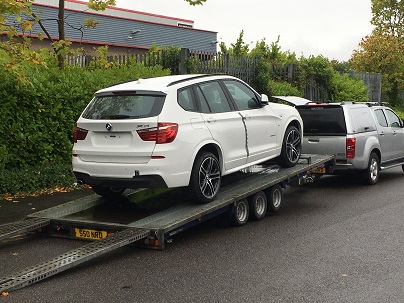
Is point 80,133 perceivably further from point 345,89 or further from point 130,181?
point 345,89

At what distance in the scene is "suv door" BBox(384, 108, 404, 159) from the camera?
13.5m

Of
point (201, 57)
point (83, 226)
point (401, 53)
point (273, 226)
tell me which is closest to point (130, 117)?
point (83, 226)

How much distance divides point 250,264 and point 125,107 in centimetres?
271

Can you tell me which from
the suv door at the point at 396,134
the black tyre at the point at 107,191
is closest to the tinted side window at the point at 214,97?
the black tyre at the point at 107,191

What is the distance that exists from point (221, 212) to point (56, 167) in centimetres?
460

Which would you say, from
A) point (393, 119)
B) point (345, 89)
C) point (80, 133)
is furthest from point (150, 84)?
point (345, 89)

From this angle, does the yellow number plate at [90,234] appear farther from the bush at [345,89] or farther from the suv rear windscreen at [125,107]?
the bush at [345,89]

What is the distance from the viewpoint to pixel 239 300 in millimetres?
5285

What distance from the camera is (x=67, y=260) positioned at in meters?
6.00

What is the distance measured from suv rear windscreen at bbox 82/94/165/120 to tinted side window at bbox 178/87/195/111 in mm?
335

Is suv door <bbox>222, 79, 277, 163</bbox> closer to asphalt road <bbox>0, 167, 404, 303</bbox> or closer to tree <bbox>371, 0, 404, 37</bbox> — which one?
asphalt road <bbox>0, 167, 404, 303</bbox>

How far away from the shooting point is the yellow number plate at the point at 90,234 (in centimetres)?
711

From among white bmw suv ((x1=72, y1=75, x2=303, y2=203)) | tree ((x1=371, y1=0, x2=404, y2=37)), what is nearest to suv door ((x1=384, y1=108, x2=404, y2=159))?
white bmw suv ((x1=72, y1=75, x2=303, y2=203))

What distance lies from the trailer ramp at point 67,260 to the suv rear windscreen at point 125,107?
159 centimetres
